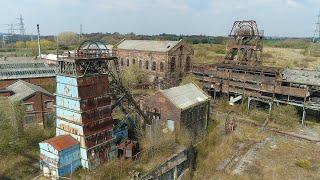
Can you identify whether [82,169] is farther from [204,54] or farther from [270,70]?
[204,54]

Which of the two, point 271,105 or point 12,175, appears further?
point 271,105

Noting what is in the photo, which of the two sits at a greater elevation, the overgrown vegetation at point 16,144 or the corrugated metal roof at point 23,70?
the corrugated metal roof at point 23,70

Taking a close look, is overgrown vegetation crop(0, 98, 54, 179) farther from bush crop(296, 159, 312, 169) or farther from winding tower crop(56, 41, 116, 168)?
bush crop(296, 159, 312, 169)

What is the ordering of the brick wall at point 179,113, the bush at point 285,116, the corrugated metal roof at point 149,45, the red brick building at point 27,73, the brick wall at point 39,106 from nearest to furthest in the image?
the brick wall at point 179,113 < the brick wall at point 39,106 < the bush at point 285,116 < the red brick building at point 27,73 < the corrugated metal roof at point 149,45

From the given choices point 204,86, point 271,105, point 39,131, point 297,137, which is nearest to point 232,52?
point 204,86

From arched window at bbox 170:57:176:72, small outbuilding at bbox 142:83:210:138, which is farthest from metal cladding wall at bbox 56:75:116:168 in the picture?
arched window at bbox 170:57:176:72

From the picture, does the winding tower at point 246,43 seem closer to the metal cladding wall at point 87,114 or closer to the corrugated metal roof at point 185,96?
the corrugated metal roof at point 185,96

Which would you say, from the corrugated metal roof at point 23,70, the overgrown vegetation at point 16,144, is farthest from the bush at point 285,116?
the corrugated metal roof at point 23,70

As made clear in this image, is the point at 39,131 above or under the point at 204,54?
under
